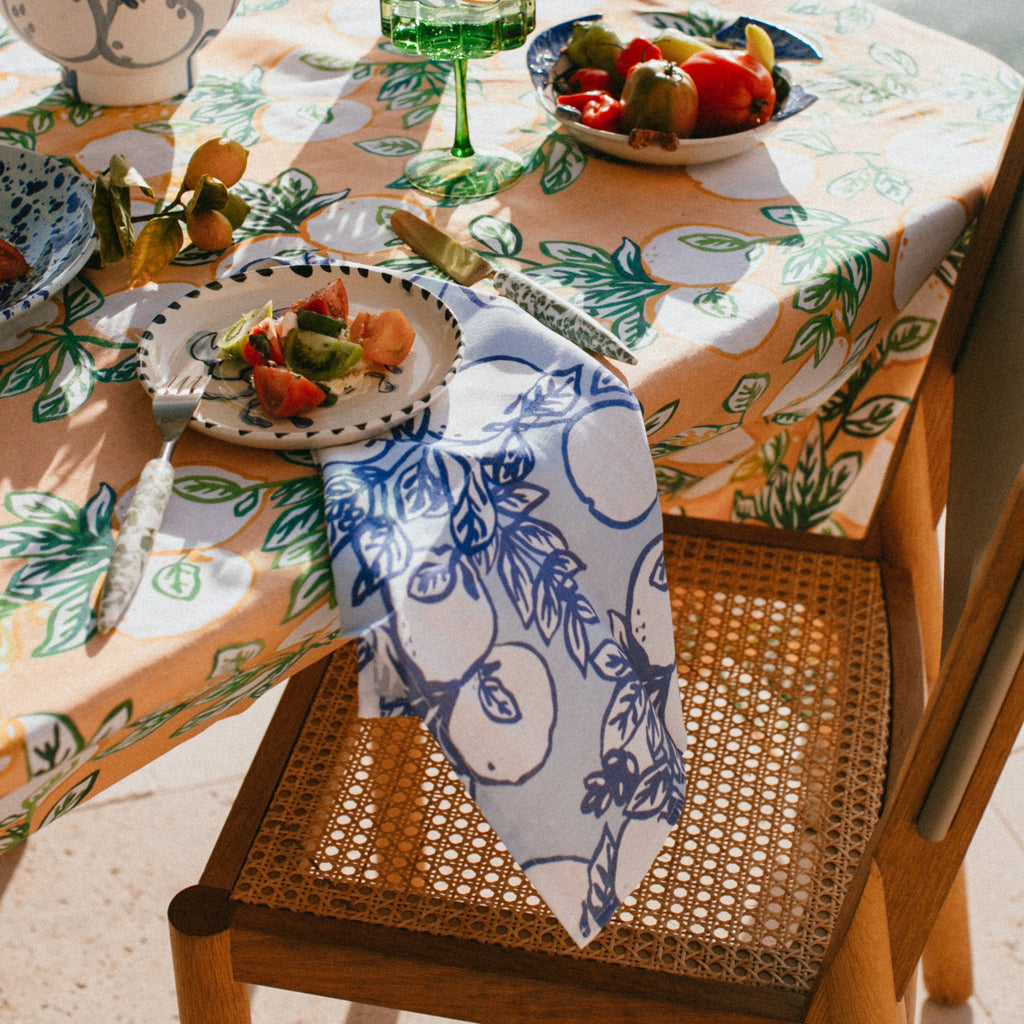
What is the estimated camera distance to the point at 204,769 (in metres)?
1.37

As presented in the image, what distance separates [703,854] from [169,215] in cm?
59

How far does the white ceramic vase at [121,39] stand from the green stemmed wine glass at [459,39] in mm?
186

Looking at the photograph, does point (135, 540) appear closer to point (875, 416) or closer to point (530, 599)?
point (530, 599)

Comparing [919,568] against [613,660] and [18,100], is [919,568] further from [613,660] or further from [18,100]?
[18,100]

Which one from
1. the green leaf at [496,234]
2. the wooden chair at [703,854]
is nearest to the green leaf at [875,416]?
the wooden chair at [703,854]

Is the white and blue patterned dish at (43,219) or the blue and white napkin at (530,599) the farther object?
the white and blue patterned dish at (43,219)

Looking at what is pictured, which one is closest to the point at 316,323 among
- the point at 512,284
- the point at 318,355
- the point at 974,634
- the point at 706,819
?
the point at 318,355

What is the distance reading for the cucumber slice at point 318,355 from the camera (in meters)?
0.55

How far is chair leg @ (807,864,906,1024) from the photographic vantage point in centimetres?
63

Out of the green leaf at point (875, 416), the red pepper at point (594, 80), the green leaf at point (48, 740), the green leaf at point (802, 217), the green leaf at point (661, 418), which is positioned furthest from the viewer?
the green leaf at point (875, 416)

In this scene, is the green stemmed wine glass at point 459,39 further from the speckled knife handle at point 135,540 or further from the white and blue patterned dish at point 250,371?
the speckled knife handle at point 135,540

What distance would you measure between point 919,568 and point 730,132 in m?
0.43

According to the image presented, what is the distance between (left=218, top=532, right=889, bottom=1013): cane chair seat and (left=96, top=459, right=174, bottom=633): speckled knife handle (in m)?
0.37

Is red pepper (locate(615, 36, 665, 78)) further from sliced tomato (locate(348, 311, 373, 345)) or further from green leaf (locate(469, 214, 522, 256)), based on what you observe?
sliced tomato (locate(348, 311, 373, 345))
